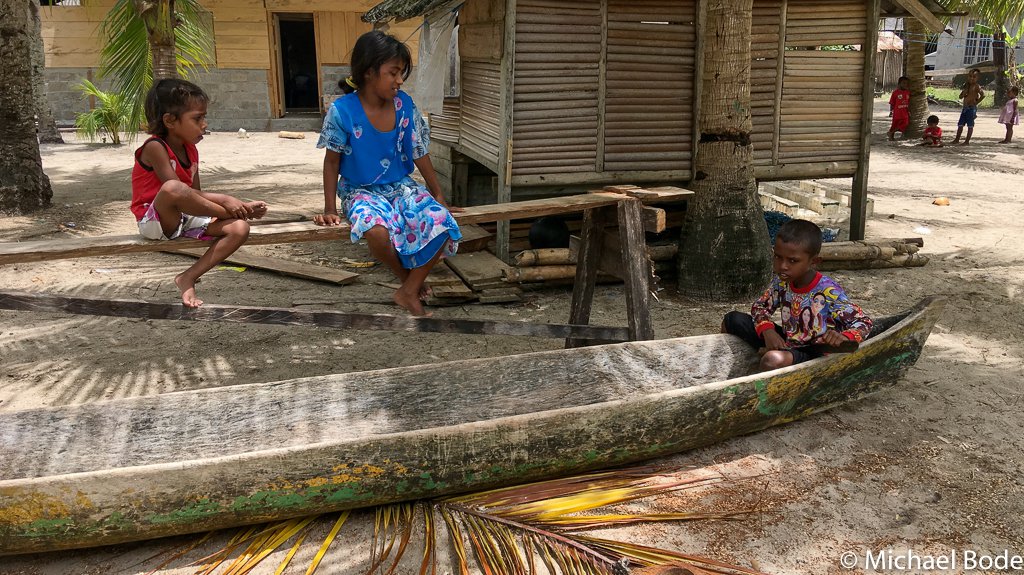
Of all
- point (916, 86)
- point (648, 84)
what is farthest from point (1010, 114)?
point (648, 84)

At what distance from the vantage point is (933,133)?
48.5ft

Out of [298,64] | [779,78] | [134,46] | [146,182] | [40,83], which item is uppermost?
[298,64]

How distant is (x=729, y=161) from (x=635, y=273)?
2.05 m

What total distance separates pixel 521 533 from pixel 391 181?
2174 mm

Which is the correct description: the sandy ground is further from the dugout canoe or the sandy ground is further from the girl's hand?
the girl's hand

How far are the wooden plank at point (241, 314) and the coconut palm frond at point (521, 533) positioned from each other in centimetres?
99

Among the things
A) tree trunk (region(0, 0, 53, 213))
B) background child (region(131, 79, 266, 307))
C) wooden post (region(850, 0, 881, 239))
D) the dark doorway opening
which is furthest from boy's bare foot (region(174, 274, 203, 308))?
the dark doorway opening

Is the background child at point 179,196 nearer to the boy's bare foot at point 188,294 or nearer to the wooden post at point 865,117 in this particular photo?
the boy's bare foot at point 188,294

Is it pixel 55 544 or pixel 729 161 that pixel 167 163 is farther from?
pixel 729 161

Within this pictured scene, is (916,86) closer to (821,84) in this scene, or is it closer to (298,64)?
(821,84)

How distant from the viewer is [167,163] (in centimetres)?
363

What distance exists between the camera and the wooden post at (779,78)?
7.05m

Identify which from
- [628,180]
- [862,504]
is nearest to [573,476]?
[862,504]

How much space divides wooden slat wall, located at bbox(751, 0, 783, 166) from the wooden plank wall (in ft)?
7.71
